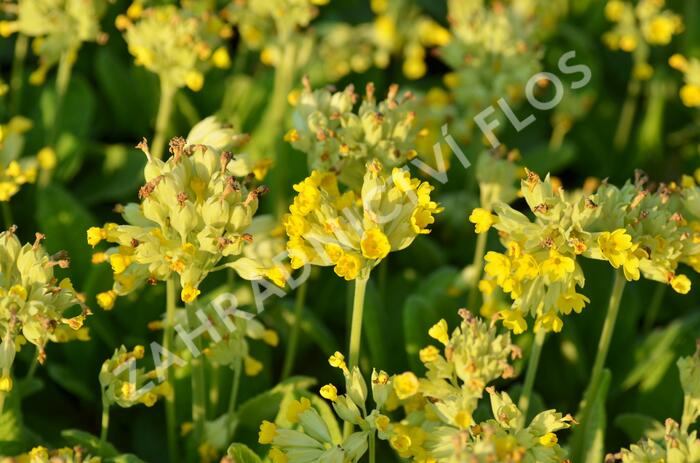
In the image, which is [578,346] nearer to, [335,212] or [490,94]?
[490,94]

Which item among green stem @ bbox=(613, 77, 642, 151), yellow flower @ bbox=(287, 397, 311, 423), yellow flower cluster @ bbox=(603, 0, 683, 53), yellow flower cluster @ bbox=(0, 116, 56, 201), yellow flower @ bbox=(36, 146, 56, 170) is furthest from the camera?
green stem @ bbox=(613, 77, 642, 151)

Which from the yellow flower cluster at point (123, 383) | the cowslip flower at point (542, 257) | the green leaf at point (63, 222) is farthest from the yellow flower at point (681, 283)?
the green leaf at point (63, 222)

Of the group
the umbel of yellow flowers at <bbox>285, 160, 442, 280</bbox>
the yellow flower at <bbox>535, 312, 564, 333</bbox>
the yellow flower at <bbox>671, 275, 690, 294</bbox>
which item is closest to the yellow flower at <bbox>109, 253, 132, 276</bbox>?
the umbel of yellow flowers at <bbox>285, 160, 442, 280</bbox>

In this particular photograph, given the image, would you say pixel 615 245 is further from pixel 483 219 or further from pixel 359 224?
pixel 359 224

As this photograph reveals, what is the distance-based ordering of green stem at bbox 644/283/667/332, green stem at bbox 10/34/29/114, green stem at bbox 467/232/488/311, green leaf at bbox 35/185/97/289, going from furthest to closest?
green stem at bbox 10/34/29/114
green stem at bbox 644/283/667/332
green leaf at bbox 35/185/97/289
green stem at bbox 467/232/488/311

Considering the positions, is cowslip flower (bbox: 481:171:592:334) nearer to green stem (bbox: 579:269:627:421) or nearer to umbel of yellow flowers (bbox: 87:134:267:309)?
green stem (bbox: 579:269:627:421)

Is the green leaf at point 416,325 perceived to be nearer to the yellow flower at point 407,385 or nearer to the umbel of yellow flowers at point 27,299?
the yellow flower at point 407,385

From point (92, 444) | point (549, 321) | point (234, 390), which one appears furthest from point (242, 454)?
point (549, 321)

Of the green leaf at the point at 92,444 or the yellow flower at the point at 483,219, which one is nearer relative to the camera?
the yellow flower at the point at 483,219
